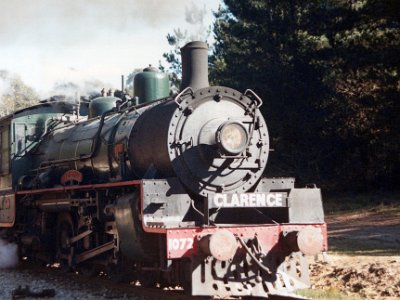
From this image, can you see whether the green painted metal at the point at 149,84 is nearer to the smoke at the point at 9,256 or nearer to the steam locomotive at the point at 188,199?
the steam locomotive at the point at 188,199

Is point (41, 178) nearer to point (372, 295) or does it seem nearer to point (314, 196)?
point (314, 196)

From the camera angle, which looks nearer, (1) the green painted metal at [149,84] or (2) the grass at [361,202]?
(1) the green painted metal at [149,84]

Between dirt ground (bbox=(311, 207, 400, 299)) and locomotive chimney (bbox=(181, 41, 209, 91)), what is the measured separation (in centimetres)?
362

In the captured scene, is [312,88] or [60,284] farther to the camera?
[312,88]

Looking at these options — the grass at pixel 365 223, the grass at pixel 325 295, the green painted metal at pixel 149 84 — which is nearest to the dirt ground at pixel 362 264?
the grass at pixel 365 223

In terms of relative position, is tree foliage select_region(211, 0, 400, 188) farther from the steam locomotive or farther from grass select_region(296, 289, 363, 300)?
grass select_region(296, 289, 363, 300)

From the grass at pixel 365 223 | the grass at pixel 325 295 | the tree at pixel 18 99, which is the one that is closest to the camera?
the grass at pixel 325 295

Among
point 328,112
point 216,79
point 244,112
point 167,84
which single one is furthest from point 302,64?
point 244,112

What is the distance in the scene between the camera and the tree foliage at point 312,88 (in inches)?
944

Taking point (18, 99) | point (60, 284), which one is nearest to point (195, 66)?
point (60, 284)

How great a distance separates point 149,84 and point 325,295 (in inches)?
197

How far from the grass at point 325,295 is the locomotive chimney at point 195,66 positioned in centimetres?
339

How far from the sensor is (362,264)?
32.2 feet

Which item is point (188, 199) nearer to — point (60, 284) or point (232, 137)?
A: point (232, 137)
